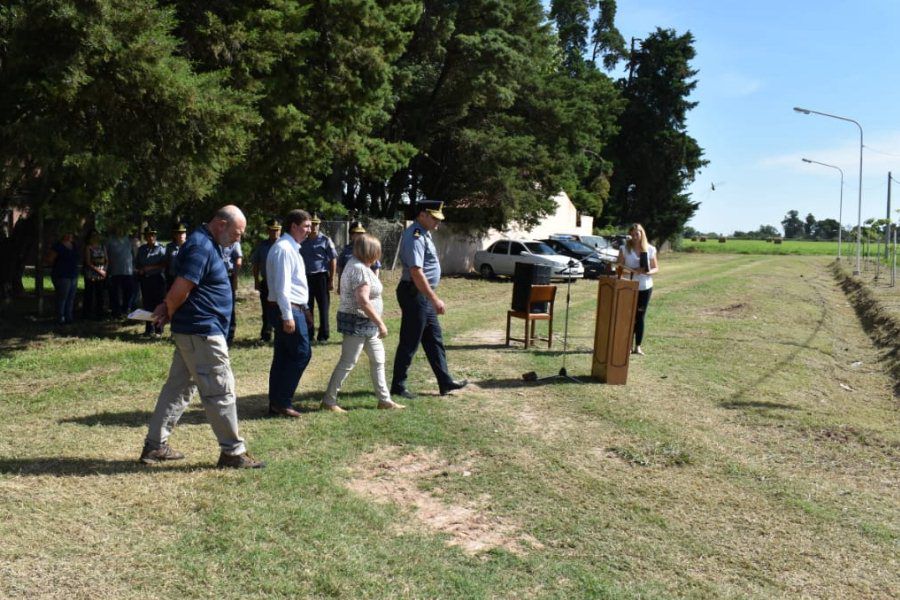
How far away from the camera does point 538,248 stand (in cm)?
2842

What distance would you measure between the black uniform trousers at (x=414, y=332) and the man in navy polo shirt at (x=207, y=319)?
239cm

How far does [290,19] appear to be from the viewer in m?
14.2

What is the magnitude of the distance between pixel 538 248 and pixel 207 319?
928 inches

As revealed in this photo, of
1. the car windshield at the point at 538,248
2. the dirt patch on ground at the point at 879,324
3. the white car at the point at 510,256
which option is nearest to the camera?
the dirt patch on ground at the point at 879,324

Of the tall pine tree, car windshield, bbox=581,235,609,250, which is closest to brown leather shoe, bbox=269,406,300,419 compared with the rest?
car windshield, bbox=581,235,609,250

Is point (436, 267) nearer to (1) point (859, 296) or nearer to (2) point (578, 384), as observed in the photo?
(2) point (578, 384)

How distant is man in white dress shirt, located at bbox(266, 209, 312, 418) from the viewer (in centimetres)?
675

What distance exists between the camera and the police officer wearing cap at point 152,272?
42.1ft

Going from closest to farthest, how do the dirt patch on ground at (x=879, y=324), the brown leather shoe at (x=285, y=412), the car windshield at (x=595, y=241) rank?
the brown leather shoe at (x=285, y=412), the dirt patch on ground at (x=879, y=324), the car windshield at (x=595, y=241)

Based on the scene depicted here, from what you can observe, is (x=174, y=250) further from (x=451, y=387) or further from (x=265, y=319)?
(x=451, y=387)

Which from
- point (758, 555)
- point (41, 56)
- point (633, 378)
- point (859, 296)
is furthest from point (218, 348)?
point (859, 296)

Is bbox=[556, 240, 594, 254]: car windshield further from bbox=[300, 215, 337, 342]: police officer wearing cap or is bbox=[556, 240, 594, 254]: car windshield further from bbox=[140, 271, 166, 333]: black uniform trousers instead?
bbox=[140, 271, 166, 333]: black uniform trousers

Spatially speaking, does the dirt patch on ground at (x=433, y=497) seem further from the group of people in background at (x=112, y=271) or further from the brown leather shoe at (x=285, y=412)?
the group of people in background at (x=112, y=271)

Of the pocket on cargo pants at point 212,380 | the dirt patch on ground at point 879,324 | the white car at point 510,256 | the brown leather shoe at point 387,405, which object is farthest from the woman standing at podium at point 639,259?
the white car at point 510,256
